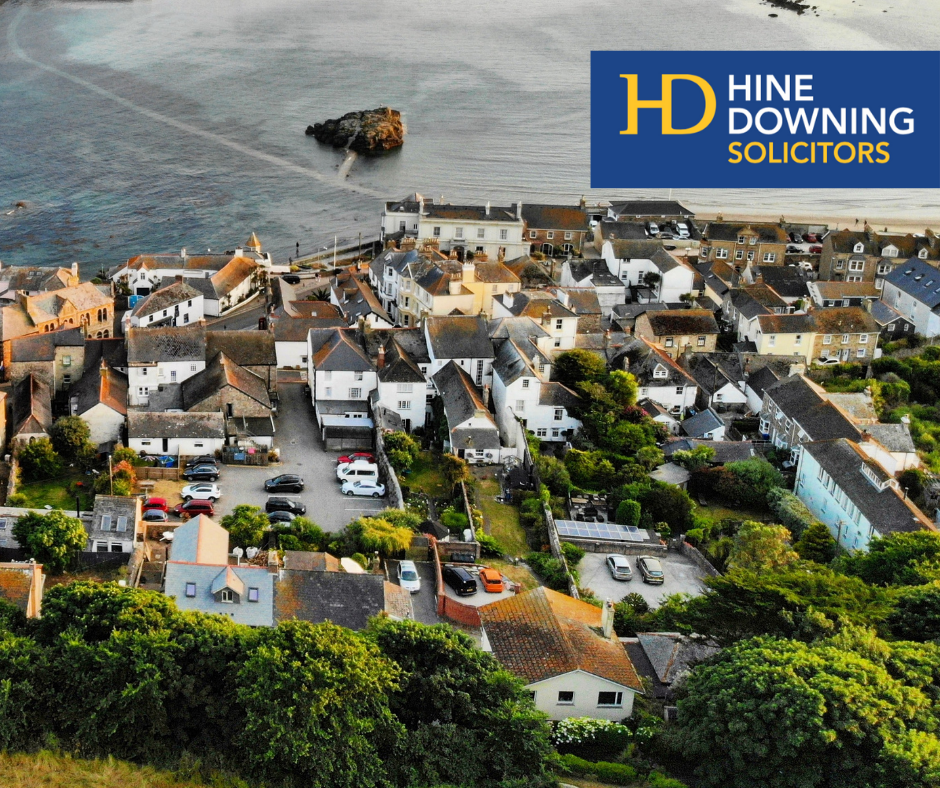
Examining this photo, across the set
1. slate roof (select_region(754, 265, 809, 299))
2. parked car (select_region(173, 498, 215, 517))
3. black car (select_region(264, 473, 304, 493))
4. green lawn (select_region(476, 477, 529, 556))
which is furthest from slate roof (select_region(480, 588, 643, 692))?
slate roof (select_region(754, 265, 809, 299))

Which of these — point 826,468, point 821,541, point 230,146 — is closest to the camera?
point 821,541

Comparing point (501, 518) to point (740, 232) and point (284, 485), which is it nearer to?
point (284, 485)

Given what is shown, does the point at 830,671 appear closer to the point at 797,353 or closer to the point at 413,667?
the point at 413,667

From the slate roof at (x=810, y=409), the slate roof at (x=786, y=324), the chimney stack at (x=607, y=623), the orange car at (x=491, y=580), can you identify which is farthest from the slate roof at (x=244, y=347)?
the slate roof at (x=786, y=324)

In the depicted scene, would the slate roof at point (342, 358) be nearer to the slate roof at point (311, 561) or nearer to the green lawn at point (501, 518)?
the green lawn at point (501, 518)

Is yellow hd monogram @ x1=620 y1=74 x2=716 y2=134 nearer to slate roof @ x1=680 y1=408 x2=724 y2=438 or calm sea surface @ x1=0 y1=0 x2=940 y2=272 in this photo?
calm sea surface @ x1=0 y1=0 x2=940 y2=272

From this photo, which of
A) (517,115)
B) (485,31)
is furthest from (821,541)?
(485,31)
